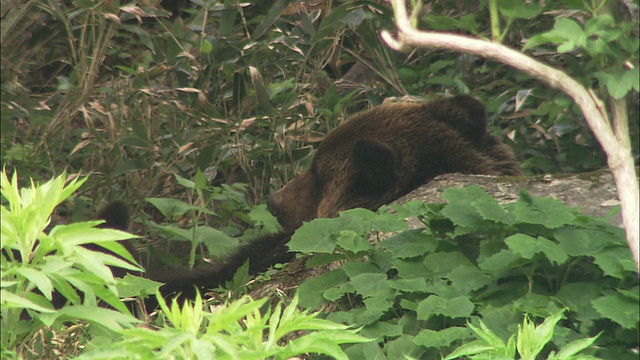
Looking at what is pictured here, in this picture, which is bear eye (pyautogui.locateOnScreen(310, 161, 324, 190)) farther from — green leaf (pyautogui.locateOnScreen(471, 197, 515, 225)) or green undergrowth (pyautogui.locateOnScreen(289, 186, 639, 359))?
green leaf (pyautogui.locateOnScreen(471, 197, 515, 225))

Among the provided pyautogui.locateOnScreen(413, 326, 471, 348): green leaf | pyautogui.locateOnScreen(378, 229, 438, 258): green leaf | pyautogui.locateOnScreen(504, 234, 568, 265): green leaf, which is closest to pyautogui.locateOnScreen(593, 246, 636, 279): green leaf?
pyautogui.locateOnScreen(504, 234, 568, 265): green leaf

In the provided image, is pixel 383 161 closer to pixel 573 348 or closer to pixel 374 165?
pixel 374 165

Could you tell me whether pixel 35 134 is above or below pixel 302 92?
below

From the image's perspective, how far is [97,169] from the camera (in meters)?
6.30

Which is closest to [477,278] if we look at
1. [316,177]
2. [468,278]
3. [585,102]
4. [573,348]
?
[468,278]

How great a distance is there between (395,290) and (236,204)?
2804 mm

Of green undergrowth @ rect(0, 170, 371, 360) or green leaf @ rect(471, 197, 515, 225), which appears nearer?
green undergrowth @ rect(0, 170, 371, 360)

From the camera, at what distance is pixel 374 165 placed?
4504 mm

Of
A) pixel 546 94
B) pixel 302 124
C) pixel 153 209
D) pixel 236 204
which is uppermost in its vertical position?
pixel 546 94

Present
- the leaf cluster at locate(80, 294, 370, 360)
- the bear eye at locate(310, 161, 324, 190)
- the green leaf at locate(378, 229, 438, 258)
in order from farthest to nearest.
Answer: the bear eye at locate(310, 161, 324, 190)
the green leaf at locate(378, 229, 438, 258)
the leaf cluster at locate(80, 294, 370, 360)

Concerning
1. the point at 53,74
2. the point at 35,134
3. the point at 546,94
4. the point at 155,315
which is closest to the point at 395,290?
the point at 155,315

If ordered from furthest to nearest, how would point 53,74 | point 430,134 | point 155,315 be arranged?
point 53,74 < point 430,134 < point 155,315

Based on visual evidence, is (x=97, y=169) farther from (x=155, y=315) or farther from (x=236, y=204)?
(x=155, y=315)

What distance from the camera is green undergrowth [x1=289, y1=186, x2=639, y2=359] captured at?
2.78 metres
